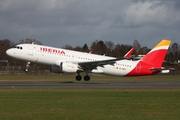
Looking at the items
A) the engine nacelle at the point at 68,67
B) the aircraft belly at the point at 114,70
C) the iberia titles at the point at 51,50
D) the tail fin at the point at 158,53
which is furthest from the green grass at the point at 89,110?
the tail fin at the point at 158,53

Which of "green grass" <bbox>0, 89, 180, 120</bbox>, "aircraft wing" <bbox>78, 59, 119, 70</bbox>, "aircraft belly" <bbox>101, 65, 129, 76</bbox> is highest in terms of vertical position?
"aircraft wing" <bbox>78, 59, 119, 70</bbox>

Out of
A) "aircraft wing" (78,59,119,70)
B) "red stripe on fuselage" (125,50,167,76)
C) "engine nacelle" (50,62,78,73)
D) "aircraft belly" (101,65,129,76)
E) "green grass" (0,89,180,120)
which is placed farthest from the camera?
"red stripe on fuselage" (125,50,167,76)

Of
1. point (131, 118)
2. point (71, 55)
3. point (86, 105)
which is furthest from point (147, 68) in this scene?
point (131, 118)

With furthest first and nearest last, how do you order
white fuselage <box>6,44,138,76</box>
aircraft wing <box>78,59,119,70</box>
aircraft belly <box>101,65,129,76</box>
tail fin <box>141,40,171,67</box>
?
tail fin <box>141,40,171,67</box> < aircraft belly <box>101,65,129,76</box> < white fuselage <box>6,44,138,76</box> < aircraft wing <box>78,59,119,70</box>

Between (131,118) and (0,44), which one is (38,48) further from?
(0,44)

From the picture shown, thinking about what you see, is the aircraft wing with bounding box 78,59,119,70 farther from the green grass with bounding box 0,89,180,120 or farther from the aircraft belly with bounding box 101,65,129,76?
the green grass with bounding box 0,89,180,120

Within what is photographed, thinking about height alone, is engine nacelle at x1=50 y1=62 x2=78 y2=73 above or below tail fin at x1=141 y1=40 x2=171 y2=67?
below

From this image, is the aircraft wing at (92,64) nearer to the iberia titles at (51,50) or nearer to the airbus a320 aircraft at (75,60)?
the airbus a320 aircraft at (75,60)

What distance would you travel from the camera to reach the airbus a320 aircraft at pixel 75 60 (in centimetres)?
4084

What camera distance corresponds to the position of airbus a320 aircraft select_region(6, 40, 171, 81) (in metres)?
40.8

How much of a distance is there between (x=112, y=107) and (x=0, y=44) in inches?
5632

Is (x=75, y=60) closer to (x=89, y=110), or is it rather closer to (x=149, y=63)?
(x=149, y=63)

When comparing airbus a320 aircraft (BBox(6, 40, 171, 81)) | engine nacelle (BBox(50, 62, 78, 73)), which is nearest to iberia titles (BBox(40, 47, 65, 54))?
airbus a320 aircraft (BBox(6, 40, 171, 81))

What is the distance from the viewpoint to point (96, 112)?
15273 millimetres
